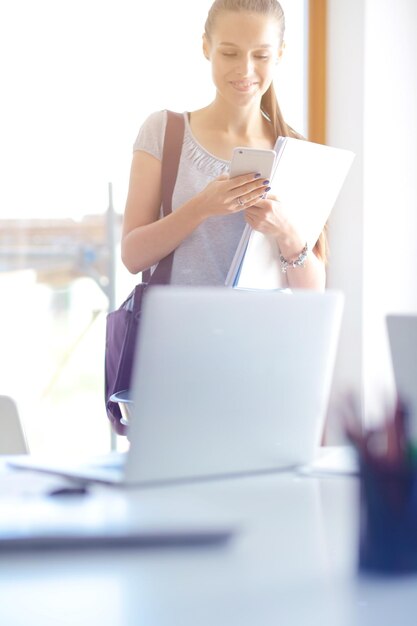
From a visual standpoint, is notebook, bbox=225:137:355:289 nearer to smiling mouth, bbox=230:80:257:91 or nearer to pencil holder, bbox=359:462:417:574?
smiling mouth, bbox=230:80:257:91

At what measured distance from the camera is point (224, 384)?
1326 millimetres

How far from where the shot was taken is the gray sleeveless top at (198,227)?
2.10 meters

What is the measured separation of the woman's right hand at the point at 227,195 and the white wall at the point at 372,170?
1.89m

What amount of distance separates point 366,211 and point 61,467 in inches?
102

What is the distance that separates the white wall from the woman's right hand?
6.21 ft

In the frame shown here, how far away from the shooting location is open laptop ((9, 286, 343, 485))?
1251 millimetres

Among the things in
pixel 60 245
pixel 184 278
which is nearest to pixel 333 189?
pixel 184 278

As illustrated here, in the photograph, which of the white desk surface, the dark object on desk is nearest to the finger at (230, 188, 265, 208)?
the white desk surface

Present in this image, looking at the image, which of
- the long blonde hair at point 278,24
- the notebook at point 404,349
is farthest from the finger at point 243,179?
the notebook at point 404,349

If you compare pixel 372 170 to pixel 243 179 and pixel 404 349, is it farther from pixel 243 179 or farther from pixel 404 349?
pixel 404 349

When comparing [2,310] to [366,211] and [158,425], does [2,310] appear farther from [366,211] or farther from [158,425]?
[158,425]

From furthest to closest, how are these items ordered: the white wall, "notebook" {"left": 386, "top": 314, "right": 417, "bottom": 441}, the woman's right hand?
the white wall → the woman's right hand → "notebook" {"left": 386, "top": 314, "right": 417, "bottom": 441}

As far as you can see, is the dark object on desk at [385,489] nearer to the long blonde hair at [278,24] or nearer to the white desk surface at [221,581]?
the white desk surface at [221,581]

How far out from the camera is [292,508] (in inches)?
49.6
